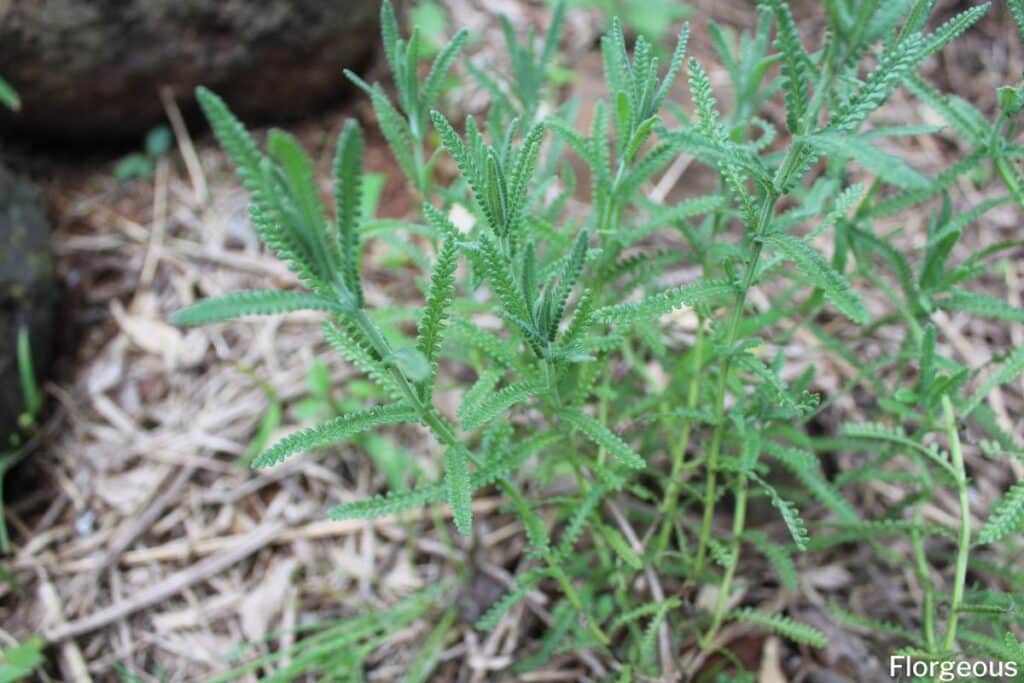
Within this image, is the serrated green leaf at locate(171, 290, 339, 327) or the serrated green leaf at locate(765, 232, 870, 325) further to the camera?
the serrated green leaf at locate(765, 232, 870, 325)

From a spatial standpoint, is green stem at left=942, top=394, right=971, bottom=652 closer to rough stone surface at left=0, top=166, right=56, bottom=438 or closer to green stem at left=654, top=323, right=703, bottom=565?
green stem at left=654, top=323, right=703, bottom=565

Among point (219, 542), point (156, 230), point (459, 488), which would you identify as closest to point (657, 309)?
point (459, 488)

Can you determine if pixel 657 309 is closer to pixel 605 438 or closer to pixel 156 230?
pixel 605 438

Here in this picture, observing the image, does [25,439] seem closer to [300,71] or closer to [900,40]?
[300,71]

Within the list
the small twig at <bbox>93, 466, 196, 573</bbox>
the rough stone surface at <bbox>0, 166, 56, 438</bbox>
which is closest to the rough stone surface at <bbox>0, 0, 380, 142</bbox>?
the rough stone surface at <bbox>0, 166, 56, 438</bbox>

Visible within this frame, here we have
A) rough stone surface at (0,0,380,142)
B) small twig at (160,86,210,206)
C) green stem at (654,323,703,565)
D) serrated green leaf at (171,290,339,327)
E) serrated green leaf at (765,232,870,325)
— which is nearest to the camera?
serrated green leaf at (171,290,339,327)

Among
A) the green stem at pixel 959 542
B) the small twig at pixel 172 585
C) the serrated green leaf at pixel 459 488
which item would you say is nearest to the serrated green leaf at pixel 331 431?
the serrated green leaf at pixel 459 488

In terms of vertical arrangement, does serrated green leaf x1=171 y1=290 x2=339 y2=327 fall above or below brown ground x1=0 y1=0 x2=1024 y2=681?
above
